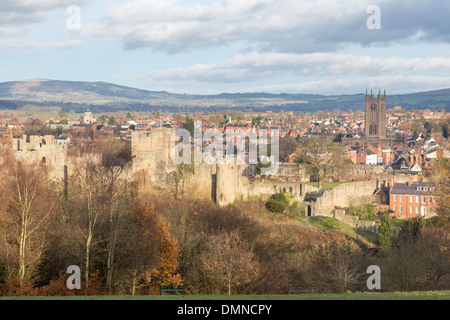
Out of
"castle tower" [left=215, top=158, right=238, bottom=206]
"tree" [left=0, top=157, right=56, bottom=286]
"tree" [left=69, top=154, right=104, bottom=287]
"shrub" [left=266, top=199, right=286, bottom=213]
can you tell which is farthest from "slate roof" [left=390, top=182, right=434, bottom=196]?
"tree" [left=0, top=157, right=56, bottom=286]

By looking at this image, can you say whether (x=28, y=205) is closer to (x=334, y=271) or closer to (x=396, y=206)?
(x=334, y=271)

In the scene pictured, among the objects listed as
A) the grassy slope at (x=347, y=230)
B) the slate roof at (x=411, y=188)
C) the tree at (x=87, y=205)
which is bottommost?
the grassy slope at (x=347, y=230)

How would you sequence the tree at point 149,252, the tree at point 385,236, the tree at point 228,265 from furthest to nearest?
the tree at point 385,236 < the tree at point 228,265 < the tree at point 149,252

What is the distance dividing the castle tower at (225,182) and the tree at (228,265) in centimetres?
805

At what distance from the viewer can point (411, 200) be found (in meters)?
36.4

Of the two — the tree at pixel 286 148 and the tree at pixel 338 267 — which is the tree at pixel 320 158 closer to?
→ the tree at pixel 286 148

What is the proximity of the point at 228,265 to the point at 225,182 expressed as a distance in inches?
415

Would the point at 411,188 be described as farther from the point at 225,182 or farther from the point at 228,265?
the point at 228,265

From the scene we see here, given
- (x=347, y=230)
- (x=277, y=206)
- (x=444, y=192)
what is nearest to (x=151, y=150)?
(x=277, y=206)

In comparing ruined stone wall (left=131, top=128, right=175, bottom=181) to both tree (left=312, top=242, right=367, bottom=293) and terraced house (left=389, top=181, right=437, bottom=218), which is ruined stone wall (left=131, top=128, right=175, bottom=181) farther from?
terraced house (left=389, top=181, right=437, bottom=218)

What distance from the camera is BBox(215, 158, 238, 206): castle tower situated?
27703mm

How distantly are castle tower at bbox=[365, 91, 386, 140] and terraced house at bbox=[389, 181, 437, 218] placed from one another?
53581mm

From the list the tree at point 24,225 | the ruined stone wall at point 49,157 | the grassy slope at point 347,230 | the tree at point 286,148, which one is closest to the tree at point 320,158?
the grassy slope at point 347,230

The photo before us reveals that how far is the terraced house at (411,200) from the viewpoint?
1407 inches
